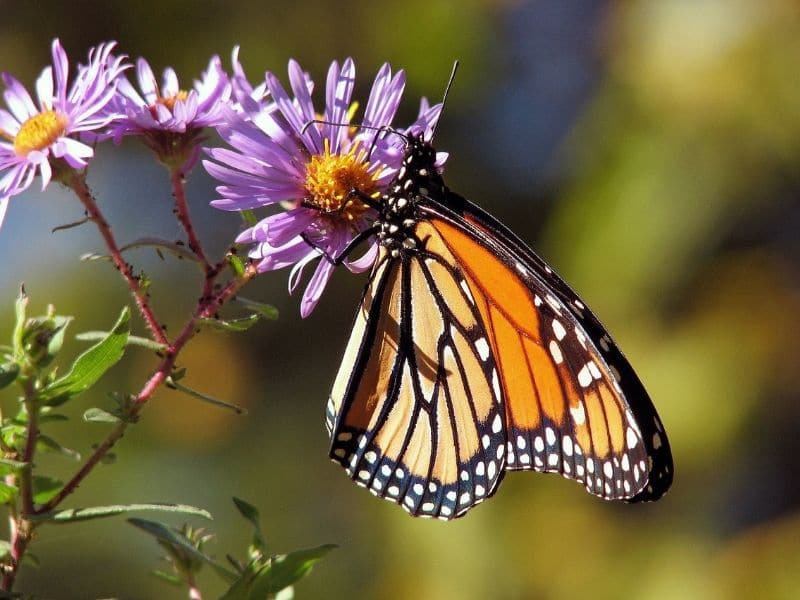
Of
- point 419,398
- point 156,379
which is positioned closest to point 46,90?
point 156,379

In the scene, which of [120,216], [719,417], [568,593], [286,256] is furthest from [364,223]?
[120,216]

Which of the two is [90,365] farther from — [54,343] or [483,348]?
[483,348]

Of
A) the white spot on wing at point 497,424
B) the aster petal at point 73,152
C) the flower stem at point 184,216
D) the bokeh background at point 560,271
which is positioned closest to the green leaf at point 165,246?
the flower stem at point 184,216

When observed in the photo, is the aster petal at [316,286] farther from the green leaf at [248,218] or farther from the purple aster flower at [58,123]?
the purple aster flower at [58,123]

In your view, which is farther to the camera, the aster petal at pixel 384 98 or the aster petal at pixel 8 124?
the aster petal at pixel 384 98

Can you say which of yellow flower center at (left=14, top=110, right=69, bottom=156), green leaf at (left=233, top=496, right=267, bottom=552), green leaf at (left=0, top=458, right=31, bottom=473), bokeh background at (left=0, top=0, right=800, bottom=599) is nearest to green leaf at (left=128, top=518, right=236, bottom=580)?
green leaf at (left=233, top=496, right=267, bottom=552)

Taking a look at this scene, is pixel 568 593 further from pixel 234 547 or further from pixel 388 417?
pixel 388 417
